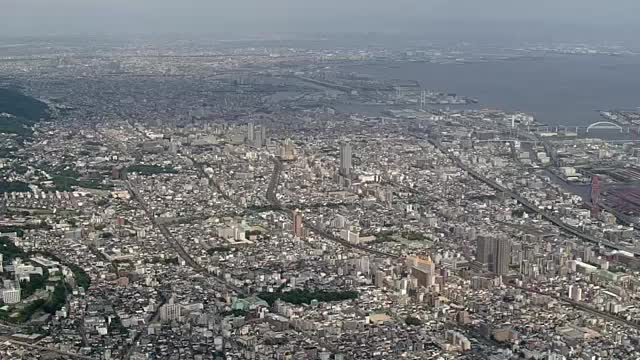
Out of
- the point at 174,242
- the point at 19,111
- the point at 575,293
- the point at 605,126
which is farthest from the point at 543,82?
the point at 575,293

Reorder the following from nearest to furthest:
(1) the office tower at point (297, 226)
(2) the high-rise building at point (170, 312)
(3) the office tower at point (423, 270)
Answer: (2) the high-rise building at point (170, 312), (3) the office tower at point (423, 270), (1) the office tower at point (297, 226)

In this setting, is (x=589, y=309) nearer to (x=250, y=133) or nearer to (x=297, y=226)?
(x=297, y=226)

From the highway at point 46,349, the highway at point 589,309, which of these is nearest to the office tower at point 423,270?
the highway at point 589,309

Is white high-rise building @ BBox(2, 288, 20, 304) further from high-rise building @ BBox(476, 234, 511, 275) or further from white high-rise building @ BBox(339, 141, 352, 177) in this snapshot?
white high-rise building @ BBox(339, 141, 352, 177)

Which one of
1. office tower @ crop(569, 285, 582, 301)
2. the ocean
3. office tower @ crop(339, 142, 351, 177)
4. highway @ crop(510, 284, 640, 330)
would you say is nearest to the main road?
highway @ crop(510, 284, 640, 330)

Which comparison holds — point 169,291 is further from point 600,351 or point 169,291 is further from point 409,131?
point 409,131

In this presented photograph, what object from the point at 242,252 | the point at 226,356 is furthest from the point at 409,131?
the point at 226,356

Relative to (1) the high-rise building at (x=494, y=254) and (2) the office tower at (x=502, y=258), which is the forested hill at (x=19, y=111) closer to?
(1) the high-rise building at (x=494, y=254)
